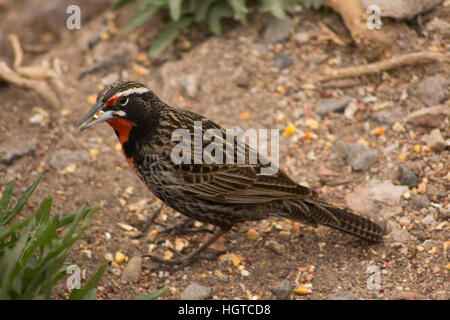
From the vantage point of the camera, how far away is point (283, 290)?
4.72 metres

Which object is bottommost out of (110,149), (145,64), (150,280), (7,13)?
(150,280)

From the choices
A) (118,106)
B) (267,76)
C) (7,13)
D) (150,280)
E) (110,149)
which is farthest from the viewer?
(7,13)

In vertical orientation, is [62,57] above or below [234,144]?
above

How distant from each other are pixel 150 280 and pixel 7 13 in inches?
218

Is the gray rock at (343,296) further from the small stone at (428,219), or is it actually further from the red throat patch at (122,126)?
the red throat patch at (122,126)

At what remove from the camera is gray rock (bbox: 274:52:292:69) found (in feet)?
22.8

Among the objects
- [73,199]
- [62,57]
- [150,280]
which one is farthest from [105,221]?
[62,57]

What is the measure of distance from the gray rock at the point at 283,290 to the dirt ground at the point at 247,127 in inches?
2.7

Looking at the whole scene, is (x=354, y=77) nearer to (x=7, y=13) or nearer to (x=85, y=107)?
(x=85, y=107)

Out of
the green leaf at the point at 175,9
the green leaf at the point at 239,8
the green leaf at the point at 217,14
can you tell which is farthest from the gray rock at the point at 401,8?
the green leaf at the point at 175,9

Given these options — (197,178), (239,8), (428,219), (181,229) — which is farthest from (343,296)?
(239,8)

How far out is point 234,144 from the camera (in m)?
5.13

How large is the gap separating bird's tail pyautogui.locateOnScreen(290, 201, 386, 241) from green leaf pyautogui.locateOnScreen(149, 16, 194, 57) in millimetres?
3281

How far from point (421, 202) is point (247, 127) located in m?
2.16
